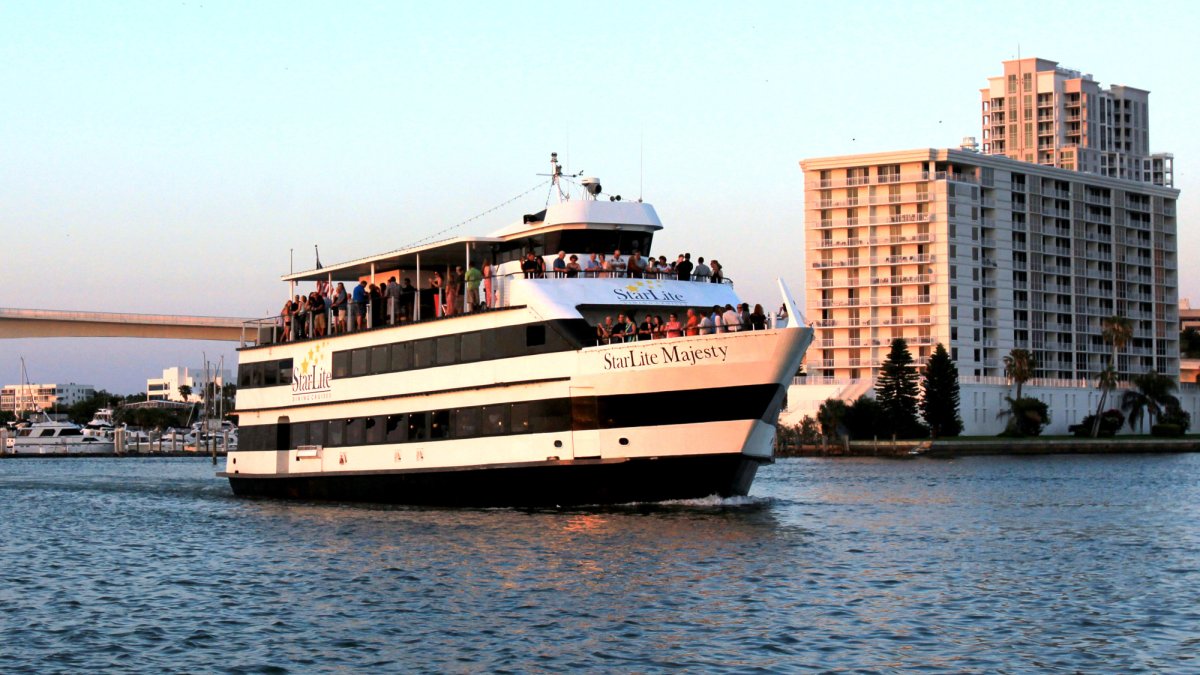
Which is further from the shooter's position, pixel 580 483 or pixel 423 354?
pixel 423 354

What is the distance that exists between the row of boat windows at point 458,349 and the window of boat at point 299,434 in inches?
51.3

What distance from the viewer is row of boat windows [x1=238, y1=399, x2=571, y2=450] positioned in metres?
33.1

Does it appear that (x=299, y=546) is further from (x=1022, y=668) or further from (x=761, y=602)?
(x=1022, y=668)

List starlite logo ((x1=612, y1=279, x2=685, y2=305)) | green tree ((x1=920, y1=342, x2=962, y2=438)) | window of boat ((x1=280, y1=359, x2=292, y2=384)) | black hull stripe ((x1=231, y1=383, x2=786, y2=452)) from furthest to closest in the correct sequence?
green tree ((x1=920, y1=342, x2=962, y2=438))
window of boat ((x1=280, y1=359, x2=292, y2=384))
starlite logo ((x1=612, y1=279, x2=685, y2=305))
black hull stripe ((x1=231, y1=383, x2=786, y2=452))

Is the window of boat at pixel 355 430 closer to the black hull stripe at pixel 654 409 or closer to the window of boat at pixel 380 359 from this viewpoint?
the window of boat at pixel 380 359

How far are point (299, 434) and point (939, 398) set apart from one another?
81.6m

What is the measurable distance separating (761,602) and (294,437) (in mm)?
22625

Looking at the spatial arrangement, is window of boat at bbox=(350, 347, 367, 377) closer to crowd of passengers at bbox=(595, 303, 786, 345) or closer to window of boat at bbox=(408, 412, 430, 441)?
window of boat at bbox=(408, 412, 430, 441)

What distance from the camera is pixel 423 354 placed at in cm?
3622

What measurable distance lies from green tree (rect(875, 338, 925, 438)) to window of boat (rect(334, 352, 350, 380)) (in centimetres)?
7759

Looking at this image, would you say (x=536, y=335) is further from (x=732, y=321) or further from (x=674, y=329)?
(x=732, y=321)

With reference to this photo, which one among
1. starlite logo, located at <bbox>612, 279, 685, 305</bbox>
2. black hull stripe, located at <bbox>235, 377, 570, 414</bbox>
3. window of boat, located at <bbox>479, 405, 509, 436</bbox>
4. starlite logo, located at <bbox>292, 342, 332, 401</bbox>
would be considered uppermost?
starlite logo, located at <bbox>612, 279, 685, 305</bbox>

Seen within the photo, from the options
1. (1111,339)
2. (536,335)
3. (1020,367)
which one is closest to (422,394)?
(536,335)

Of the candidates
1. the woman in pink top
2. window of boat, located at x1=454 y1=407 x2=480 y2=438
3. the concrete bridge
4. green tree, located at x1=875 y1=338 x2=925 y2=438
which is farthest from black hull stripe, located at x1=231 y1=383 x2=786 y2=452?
green tree, located at x1=875 y1=338 x2=925 y2=438
